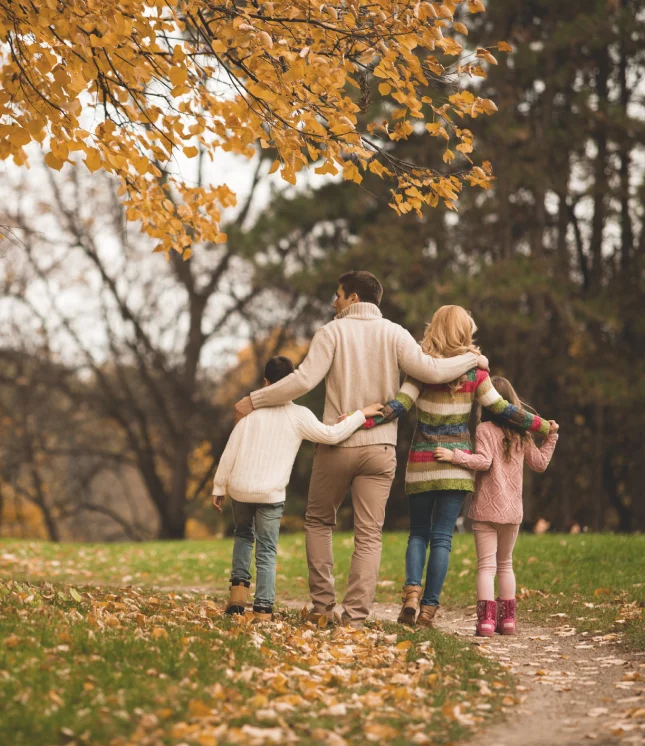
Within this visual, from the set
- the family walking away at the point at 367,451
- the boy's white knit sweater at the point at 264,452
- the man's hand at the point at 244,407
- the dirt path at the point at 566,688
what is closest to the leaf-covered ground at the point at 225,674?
the dirt path at the point at 566,688

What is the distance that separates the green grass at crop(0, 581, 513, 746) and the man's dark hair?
208cm

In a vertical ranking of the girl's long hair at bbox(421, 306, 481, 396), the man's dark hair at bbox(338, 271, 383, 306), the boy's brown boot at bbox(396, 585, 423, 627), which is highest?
the man's dark hair at bbox(338, 271, 383, 306)

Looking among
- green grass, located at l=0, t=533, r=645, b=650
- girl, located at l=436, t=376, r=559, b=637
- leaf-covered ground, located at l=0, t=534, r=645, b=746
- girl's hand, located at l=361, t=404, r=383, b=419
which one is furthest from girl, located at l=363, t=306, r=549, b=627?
green grass, located at l=0, t=533, r=645, b=650

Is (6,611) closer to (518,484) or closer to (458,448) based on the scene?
(458,448)

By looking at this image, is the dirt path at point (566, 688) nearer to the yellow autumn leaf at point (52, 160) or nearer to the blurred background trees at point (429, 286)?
the yellow autumn leaf at point (52, 160)

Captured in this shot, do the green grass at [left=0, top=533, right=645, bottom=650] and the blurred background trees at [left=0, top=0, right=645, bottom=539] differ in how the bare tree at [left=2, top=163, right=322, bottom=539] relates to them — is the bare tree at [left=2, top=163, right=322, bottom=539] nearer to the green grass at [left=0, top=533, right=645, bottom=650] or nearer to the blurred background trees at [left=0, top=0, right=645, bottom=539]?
the blurred background trees at [left=0, top=0, right=645, bottom=539]

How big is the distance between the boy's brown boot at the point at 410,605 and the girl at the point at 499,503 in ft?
1.44

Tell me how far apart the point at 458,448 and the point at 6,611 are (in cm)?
288

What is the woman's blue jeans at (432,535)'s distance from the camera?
5762 millimetres

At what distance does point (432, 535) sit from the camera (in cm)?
583

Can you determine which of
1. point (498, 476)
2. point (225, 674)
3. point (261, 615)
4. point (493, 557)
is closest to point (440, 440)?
point (498, 476)

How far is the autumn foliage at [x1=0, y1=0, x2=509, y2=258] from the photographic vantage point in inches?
202

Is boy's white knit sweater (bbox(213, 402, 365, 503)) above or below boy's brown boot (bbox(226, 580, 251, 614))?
above

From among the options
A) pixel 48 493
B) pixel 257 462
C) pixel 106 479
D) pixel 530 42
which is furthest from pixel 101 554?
pixel 106 479
